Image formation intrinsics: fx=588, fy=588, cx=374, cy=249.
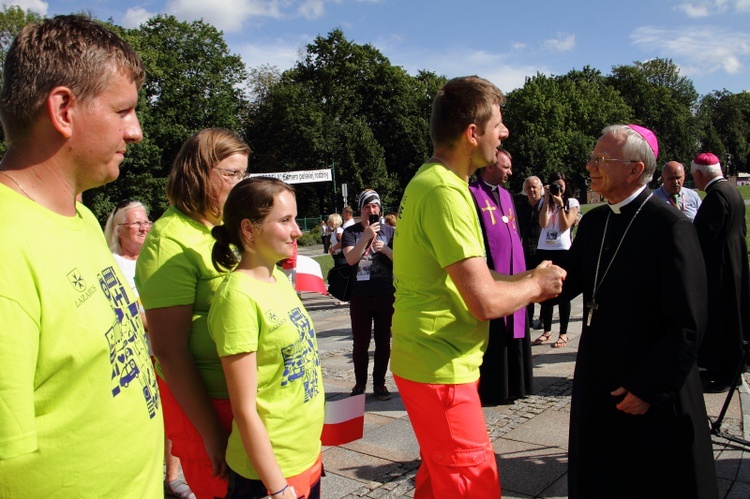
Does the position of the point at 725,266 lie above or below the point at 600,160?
below

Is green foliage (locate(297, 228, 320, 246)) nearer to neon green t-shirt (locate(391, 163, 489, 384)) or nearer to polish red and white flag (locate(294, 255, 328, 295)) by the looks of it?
polish red and white flag (locate(294, 255, 328, 295))

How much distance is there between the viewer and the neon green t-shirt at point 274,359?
1.97 m

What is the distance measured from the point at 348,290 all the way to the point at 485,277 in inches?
147

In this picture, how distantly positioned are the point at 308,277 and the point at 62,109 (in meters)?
2.00

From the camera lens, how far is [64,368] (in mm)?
1215

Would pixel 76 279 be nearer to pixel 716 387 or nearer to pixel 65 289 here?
pixel 65 289

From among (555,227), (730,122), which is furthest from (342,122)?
(730,122)

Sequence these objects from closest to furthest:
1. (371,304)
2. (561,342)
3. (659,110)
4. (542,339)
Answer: (371,304) → (561,342) → (542,339) → (659,110)

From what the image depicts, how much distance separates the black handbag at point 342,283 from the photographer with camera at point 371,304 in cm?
6

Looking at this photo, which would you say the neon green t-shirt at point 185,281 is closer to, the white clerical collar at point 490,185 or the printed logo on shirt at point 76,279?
the printed logo on shirt at point 76,279

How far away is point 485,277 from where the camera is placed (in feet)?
7.66

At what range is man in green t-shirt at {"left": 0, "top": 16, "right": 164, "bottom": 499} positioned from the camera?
1.13 metres

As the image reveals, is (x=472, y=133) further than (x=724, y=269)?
No

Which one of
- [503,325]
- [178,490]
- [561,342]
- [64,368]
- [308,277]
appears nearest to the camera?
[64,368]
